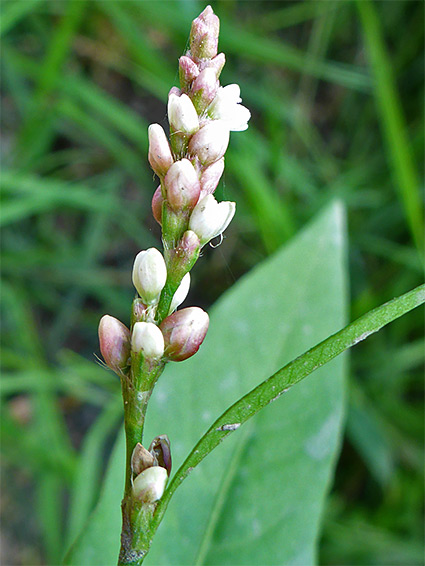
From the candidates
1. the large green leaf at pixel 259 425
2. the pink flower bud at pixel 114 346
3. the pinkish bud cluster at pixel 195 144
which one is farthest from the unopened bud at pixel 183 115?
the large green leaf at pixel 259 425

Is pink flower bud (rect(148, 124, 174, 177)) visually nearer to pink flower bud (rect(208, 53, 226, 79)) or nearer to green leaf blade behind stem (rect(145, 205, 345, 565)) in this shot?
pink flower bud (rect(208, 53, 226, 79))

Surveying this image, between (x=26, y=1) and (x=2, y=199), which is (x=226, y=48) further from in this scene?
(x=2, y=199)

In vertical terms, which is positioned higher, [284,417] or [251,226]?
[251,226]

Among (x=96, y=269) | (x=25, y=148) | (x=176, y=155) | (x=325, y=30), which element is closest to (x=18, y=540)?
(x=96, y=269)

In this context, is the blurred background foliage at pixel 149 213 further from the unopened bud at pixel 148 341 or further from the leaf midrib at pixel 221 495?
the unopened bud at pixel 148 341

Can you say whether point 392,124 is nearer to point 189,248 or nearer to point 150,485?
point 189,248

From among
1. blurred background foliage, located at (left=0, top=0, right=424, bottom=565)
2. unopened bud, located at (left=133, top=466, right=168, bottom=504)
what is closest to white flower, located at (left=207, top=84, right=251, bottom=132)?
unopened bud, located at (left=133, top=466, right=168, bottom=504)

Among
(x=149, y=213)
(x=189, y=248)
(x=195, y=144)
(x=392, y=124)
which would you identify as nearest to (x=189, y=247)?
(x=189, y=248)
